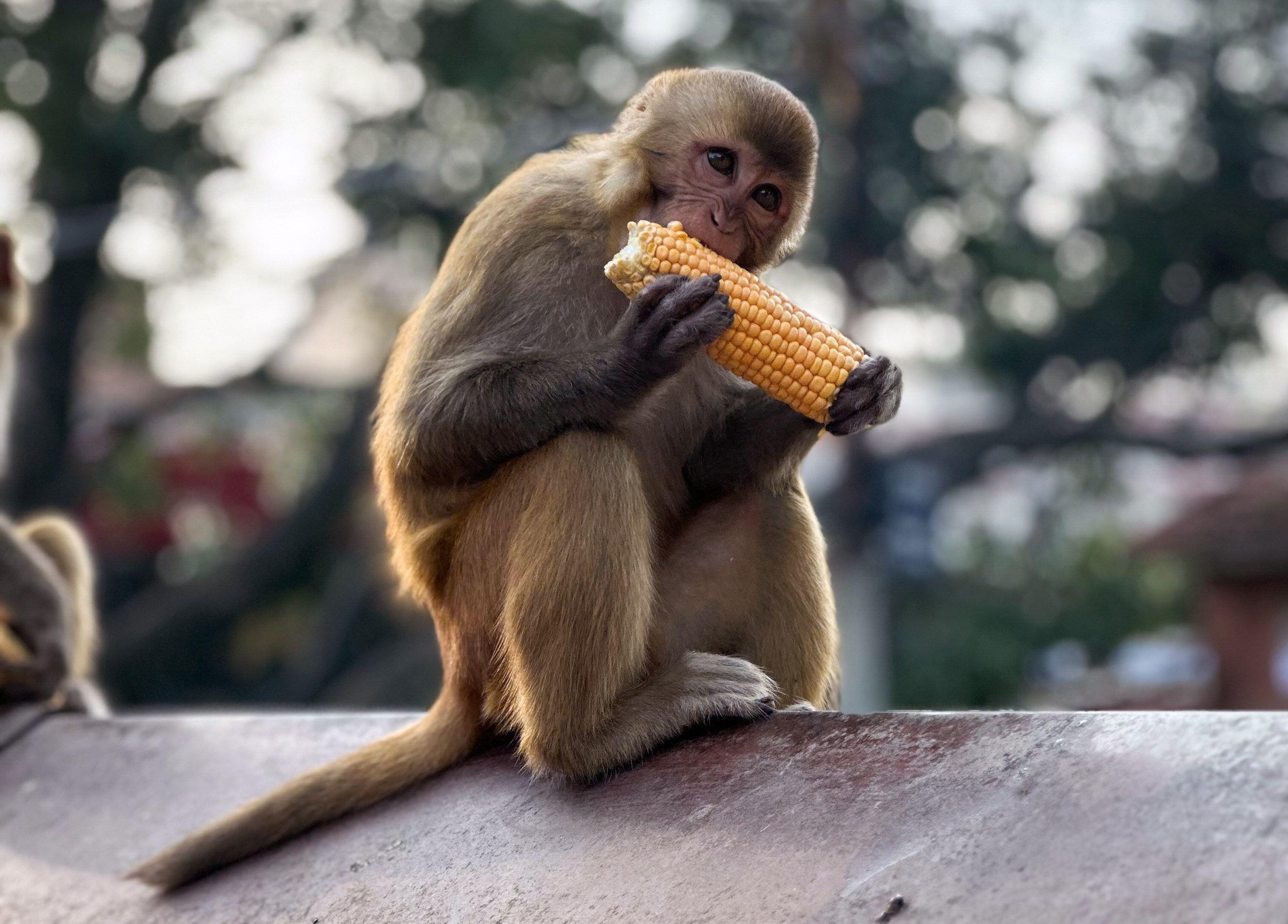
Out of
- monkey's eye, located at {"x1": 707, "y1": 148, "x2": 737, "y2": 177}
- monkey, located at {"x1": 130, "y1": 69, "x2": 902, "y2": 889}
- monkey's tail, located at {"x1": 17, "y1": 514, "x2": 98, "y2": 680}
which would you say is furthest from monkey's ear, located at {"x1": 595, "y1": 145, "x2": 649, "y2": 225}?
monkey's tail, located at {"x1": 17, "y1": 514, "x2": 98, "y2": 680}

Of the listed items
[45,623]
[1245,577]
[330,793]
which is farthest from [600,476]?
[1245,577]

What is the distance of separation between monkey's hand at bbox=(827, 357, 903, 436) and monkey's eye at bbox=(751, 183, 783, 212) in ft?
1.36

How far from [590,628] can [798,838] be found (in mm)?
693

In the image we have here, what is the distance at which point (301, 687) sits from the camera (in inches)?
658

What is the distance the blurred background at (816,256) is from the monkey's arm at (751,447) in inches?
392

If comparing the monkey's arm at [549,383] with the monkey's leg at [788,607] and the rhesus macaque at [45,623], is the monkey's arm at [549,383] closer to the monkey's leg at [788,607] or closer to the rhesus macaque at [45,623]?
the monkey's leg at [788,607]

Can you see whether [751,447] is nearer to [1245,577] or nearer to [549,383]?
[549,383]

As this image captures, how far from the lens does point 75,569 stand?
570 centimetres

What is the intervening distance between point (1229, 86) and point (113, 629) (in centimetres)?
1362

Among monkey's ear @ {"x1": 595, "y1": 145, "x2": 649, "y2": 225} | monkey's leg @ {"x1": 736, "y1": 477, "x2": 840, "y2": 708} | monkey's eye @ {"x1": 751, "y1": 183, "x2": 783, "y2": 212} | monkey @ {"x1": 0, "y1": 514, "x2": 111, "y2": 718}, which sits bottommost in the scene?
monkey @ {"x1": 0, "y1": 514, "x2": 111, "y2": 718}

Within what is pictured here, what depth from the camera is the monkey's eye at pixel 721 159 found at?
128 inches

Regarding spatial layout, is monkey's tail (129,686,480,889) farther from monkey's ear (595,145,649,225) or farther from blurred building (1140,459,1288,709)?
blurred building (1140,459,1288,709)

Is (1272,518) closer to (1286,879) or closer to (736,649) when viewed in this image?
(736,649)

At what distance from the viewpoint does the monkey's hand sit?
322 cm
